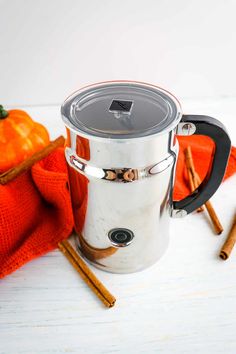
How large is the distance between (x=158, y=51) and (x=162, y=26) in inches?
2.3

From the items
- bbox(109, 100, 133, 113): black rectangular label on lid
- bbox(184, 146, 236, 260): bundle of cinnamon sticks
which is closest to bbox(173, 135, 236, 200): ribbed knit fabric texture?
bbox(184, 146, 236, 260): bundle of cinnamon sticks

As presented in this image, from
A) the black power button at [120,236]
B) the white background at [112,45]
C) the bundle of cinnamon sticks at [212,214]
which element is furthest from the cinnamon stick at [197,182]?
the white background at [112,45]

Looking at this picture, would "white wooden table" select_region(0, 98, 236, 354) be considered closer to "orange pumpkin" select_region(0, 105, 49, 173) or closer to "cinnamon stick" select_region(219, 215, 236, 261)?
"cinnamon stick" select_region(219, 215, 236, 261)

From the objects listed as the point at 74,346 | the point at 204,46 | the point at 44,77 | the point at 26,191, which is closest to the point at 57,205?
the point at 26,191

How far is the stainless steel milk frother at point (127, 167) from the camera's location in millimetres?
556

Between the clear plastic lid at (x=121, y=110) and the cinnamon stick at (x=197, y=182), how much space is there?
23 centimetres

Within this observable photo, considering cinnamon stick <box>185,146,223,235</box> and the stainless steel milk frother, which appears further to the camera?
cinnamon stick <box>185,146,223,235</box>

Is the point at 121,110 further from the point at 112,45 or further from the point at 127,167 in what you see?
the point at 112,45

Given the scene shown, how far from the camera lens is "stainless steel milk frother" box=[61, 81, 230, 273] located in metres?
0.56

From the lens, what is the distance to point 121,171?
56 cm

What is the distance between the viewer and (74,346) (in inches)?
22.6

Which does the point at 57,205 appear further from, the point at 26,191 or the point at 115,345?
the point at 115,345

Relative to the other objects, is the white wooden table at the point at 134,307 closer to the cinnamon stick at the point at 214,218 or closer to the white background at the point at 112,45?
the cinnamon stick at the point at 214,218

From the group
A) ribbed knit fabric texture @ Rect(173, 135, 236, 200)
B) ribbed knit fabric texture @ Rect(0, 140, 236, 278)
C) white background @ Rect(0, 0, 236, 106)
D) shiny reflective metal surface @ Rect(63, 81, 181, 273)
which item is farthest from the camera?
white background @ Rect(0, 0, 236, 106)
